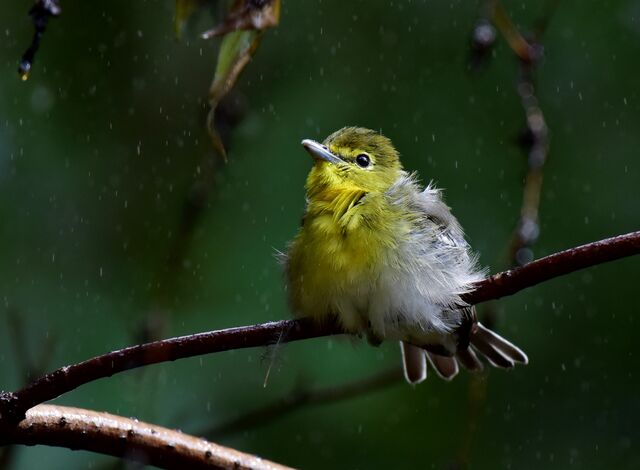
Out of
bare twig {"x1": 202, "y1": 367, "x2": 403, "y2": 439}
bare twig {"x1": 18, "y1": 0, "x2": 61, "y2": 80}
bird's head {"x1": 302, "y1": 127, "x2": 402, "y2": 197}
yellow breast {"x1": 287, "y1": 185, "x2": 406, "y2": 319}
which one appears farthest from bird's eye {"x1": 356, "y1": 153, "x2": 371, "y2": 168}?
bare twig {"x1": 18, "y1": 0, "x2": 61, "y2": 80}

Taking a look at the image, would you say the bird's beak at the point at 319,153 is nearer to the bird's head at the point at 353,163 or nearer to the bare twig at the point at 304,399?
the bird's head at the point at 353,163

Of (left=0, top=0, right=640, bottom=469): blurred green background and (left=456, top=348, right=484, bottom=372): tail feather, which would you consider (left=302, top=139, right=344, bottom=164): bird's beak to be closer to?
(left=456, top=348, right=484, bottom=372): tail feather

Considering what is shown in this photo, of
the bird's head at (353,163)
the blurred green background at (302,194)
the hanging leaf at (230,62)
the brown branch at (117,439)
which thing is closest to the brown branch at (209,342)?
the brown branch at (117,439)

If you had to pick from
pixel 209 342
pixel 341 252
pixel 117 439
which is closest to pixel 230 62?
pixel 209 342

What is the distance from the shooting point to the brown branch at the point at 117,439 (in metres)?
2.55

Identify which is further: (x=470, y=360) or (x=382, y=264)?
(x=470, y=360)

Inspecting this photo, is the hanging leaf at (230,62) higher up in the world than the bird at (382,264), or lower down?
higher up

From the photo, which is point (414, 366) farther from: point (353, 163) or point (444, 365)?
point (353, 163)

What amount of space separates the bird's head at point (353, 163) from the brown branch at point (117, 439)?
120cm

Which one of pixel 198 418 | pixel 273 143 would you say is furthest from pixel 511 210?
pixel 198 418

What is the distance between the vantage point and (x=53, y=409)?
2602mm

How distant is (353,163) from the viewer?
12.6 ft

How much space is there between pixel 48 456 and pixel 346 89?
2472 mm

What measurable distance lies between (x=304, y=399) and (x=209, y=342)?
5.89ft
